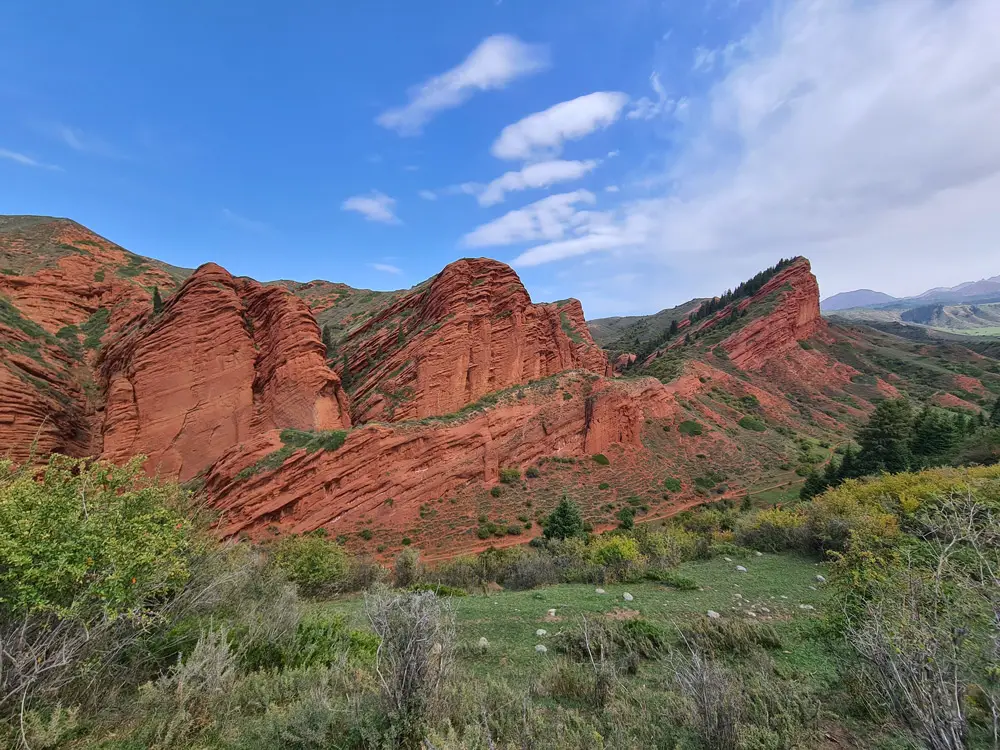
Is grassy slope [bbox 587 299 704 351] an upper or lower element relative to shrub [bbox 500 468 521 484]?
upper

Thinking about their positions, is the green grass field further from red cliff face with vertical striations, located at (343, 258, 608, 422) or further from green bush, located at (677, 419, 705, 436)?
green bush, located at (677, 419, 705, 436)

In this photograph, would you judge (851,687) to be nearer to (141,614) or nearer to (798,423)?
(141,614)

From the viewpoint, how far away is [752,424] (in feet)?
144

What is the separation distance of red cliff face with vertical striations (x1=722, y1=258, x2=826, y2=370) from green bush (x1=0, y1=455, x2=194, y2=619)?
68022 millimetres

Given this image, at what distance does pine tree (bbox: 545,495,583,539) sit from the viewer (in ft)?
77.6

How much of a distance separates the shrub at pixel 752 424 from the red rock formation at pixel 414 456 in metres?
15.4

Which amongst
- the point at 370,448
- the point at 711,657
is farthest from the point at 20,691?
the point at 370,448

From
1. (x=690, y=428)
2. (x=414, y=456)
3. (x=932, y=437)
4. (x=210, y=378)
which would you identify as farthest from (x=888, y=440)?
(x=210, y=378)

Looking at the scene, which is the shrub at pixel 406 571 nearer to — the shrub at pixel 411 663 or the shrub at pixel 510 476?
the shrub at pixel 411 663

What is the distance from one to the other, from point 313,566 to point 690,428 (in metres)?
34.2

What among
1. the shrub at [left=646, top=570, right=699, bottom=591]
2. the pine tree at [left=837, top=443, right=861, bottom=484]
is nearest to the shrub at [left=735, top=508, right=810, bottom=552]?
the shrub at [left=646, top=570, right=699, bottom=591]

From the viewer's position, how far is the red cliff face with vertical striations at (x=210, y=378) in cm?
2725

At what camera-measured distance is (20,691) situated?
4.43 meters

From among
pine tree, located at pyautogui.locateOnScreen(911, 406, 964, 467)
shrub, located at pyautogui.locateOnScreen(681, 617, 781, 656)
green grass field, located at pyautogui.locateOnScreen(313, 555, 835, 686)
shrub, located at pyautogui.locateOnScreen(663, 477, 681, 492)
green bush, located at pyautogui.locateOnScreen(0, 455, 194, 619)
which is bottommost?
shrub, located at pyautogui.locateOnScreen(663, 477, 681, 492)
